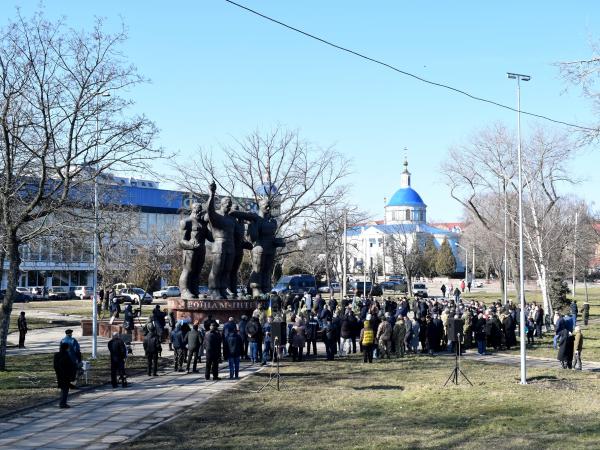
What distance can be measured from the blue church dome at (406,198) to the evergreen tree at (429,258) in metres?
28.4

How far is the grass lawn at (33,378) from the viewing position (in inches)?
637

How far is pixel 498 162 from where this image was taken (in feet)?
145

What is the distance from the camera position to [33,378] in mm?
19016

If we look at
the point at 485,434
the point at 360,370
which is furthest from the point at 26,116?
the point at 485,434

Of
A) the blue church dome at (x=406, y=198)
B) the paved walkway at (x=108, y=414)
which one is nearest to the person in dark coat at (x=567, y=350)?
the paved walkway at (x=108, y=414)

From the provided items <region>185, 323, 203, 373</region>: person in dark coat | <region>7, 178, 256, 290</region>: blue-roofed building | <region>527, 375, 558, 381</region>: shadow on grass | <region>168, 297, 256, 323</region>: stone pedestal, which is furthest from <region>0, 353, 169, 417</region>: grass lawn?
<region>7, 178, 256, 290</region>: blue-roofed building

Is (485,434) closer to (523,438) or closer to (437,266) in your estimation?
(523,438)

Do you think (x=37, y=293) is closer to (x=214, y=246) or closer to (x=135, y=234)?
(x=135, y=234)

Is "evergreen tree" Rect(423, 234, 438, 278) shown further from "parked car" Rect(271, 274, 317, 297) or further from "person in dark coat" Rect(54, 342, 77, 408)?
"person in dark coat" Rect(54, 342, 77, 408)

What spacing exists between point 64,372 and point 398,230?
83.7 metres

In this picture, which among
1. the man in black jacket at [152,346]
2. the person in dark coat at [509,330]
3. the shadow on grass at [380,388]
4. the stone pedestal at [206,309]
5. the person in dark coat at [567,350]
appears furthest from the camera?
the stone pedestal at [206,309]

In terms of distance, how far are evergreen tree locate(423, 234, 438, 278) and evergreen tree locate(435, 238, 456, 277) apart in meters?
0.64

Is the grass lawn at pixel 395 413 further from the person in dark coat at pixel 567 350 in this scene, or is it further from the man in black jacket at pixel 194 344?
the man in black jacket at pixel 194 344

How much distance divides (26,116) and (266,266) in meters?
17.0
